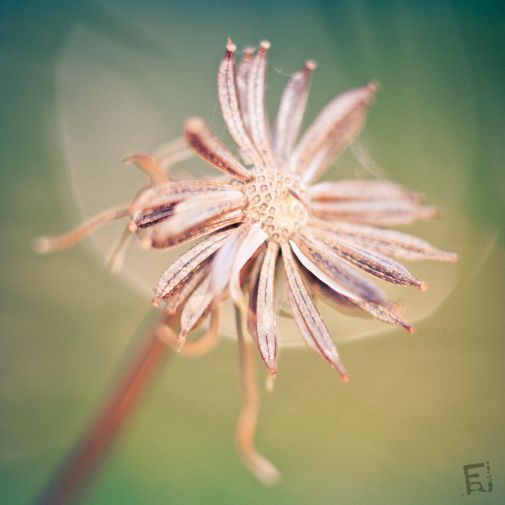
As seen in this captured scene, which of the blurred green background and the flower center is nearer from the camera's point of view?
the flower center

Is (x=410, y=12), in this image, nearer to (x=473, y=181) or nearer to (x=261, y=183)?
(x=473, y=181)

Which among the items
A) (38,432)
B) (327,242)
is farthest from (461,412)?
(38,432)

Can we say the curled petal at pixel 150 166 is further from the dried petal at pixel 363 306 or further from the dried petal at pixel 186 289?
the dried petal at pixel 363 306

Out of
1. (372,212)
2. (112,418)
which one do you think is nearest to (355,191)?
(372,212)

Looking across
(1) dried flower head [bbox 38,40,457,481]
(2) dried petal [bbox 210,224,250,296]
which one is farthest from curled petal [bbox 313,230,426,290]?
(2) dried petal [bbox 210,224,250,296]

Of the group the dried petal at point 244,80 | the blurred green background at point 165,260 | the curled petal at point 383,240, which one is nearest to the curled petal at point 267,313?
the curled petal at point 383,240

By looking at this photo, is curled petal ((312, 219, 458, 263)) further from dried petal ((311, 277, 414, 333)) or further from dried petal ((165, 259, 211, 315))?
dried petal ((165, 259, 211, 315))
